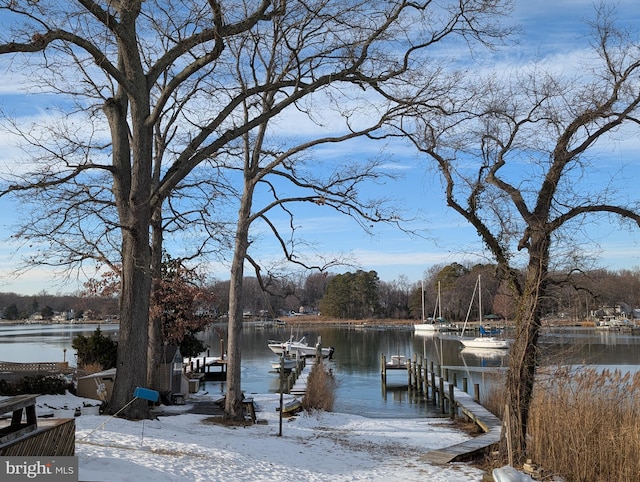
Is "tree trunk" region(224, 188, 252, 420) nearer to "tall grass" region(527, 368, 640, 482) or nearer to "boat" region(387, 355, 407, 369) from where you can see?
"tall grass" region(527, 368, 640, 482)

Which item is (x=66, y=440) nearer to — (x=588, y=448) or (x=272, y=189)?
(x=588, y=448)

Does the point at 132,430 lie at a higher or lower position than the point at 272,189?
lower

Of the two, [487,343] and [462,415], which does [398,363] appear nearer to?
[462,415]

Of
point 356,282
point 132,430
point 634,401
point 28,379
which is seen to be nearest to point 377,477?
point 132,430

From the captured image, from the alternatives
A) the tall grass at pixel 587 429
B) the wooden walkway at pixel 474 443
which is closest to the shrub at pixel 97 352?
the wooden walkway at pixel 474 443

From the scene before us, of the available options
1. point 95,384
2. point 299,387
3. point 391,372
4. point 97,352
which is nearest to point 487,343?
point 391,372

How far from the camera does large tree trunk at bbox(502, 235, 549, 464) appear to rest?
10.2 metres

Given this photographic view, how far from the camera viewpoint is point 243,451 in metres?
11.0

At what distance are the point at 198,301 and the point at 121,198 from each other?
1005 centimetres

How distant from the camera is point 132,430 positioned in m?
11.2

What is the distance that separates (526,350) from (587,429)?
1.64 m

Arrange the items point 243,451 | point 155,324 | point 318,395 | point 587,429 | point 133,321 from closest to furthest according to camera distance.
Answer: point 587,429 < point 243,451 < point 133,321 < point 155,324 < point 318,395

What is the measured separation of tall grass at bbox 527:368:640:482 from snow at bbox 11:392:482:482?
137cm

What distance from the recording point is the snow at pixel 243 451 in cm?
835
